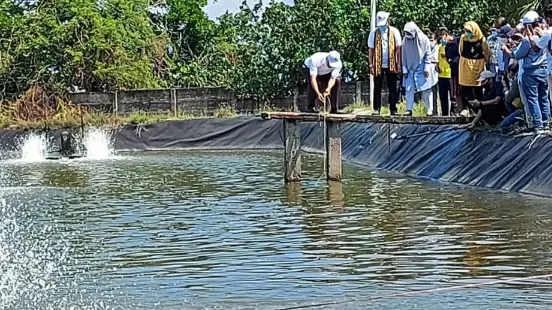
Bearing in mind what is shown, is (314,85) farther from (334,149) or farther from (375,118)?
(375,118)

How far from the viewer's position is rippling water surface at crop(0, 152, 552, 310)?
748cm

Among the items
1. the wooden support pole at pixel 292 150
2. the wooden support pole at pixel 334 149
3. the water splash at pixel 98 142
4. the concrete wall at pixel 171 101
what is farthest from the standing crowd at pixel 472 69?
the concrete wall at pixel 171 101

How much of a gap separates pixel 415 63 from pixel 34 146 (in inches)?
692

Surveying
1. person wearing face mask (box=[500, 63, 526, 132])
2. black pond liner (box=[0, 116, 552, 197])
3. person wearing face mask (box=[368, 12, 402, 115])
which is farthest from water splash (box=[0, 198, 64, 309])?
person wearing face mask (box=[500, 63, 526, 132])

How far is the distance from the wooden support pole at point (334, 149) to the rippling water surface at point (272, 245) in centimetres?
35

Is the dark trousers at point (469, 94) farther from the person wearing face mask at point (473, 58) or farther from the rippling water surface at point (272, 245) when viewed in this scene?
the rippling water surface at point (272, 245)

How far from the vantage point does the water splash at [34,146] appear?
29.4m

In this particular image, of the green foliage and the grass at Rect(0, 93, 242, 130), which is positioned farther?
the green foliage

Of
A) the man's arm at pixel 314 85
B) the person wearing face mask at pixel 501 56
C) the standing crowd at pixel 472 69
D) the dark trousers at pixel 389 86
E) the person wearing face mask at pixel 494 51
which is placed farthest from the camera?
the man's arm at pixel 314 85

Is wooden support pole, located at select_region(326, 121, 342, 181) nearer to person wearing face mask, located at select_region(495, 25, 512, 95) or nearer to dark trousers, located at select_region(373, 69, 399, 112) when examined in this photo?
dark trousers, located at select_region(373, 69, 399, 112)

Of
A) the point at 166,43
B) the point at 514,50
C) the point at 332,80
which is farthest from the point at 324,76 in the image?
the point at 166,43

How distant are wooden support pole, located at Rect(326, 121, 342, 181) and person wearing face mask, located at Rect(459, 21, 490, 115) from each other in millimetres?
2108

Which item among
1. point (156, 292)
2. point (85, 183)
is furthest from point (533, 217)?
point (85, 183)

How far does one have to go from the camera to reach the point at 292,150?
52.6 ft
